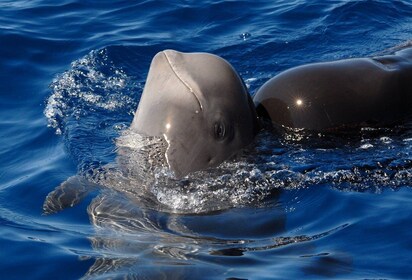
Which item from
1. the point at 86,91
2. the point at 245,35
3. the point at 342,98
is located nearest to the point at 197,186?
the point at 342,98

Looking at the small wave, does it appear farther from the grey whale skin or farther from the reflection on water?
the grey whale skin

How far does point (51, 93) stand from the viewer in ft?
44.1

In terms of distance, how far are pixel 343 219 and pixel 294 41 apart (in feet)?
21.9

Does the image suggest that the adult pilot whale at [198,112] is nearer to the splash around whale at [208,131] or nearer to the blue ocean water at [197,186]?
the splash around whale at [208,131]

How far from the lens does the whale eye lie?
9.85 metres

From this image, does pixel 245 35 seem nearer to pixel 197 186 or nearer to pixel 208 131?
pixel 208 131

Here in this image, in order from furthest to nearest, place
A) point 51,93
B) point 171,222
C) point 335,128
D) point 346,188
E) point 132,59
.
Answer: point 132,59, point 51,93, point 335,128, point 346,188, point 171,222

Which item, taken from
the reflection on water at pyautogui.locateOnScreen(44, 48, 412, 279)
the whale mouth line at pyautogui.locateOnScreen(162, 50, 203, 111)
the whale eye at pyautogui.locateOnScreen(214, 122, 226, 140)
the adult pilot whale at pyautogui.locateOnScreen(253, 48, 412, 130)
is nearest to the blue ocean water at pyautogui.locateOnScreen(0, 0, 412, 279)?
the reflection on water at pyautogui.locateOnScreen(44, 48, 412, 279)

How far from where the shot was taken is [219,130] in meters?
9.89

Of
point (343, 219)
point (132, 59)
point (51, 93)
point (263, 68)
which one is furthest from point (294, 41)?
point (343, 219)

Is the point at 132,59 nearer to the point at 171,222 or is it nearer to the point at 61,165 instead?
the point at 61,165

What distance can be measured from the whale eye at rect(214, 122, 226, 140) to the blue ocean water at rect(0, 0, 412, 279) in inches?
11.6

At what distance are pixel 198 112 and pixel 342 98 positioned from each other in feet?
5.66

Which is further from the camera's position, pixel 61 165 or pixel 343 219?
pixel 61 165
